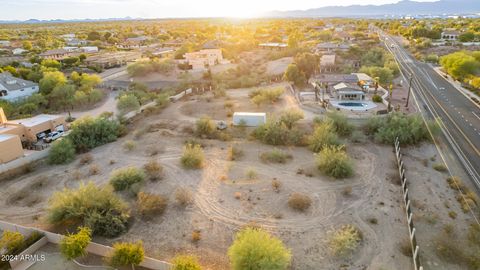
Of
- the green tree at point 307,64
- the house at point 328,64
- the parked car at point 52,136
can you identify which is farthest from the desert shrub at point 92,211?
the house at point 328,64

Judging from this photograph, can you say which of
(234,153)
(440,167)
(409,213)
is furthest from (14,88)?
(440,167)

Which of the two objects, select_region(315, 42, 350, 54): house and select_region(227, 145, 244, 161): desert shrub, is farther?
select_region(315, 42, 350, 54): house

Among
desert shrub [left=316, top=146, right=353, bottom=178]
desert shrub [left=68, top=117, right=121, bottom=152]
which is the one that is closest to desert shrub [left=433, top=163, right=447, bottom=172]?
desert shrub [left=316, top=146, right=353, bottom=178]

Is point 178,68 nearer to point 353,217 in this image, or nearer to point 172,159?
point 172,159

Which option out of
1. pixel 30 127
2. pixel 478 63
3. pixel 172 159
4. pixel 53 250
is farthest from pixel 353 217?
pixel 478 63

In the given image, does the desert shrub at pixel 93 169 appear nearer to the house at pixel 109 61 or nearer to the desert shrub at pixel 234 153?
the desert shrub at pixel 234 153

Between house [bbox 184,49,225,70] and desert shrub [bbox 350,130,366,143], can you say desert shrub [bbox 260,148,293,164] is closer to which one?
desert shrub [bbox 350,130,366,143]
